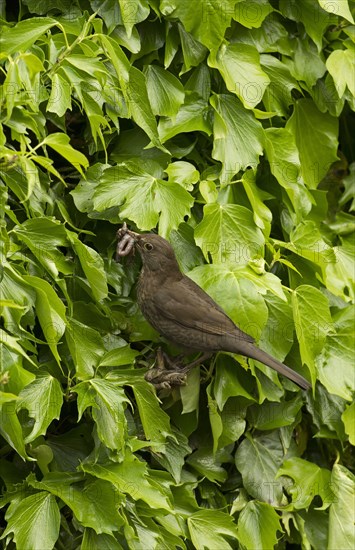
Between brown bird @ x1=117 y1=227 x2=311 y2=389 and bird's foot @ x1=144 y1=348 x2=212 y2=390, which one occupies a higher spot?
brown bird @ x1=117 y1=227 x2=311 y2=389

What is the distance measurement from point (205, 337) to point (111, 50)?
2.30ft

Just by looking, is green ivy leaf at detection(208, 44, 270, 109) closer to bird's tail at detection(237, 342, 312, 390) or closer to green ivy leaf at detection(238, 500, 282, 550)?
bird's tail at detection(237, 342, 312, 390)

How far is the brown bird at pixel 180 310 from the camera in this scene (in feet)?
7.25

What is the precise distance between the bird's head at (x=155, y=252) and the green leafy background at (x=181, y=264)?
47 mm

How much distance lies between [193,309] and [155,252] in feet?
0.54

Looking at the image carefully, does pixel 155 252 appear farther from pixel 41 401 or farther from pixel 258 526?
pixel 258 526

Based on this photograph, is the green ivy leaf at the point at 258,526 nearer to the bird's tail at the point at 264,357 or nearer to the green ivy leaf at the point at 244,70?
the bird's tail at the point at 264,357

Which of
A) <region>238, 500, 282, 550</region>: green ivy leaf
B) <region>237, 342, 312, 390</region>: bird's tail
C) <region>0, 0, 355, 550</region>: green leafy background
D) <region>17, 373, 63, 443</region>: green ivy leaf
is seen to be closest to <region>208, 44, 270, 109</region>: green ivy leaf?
<region>0, 0, 355, 550</region>: green leafy background

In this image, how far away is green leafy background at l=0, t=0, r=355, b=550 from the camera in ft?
6.64

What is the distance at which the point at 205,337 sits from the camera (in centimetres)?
223

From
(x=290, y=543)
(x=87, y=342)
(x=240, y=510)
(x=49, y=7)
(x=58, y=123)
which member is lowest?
(x=290, y=543)

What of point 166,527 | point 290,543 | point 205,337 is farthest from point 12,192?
point 290,543

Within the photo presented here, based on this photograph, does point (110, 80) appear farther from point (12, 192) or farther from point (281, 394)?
point (281, 394)

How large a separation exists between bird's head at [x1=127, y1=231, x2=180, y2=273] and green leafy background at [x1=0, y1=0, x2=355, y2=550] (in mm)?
47
